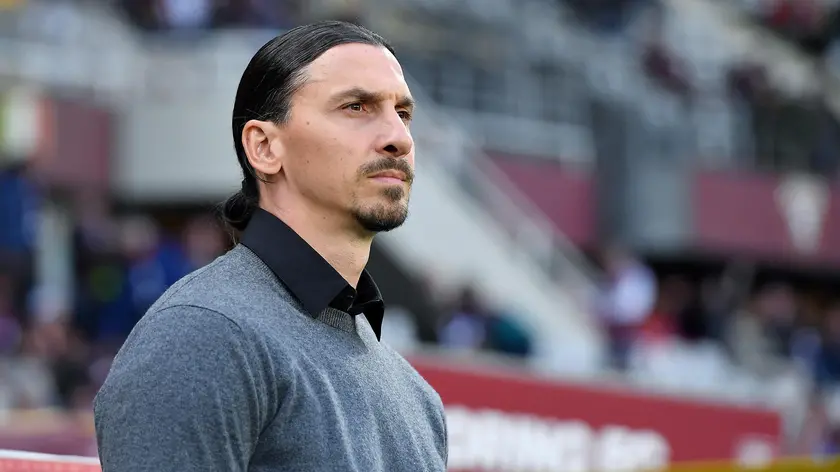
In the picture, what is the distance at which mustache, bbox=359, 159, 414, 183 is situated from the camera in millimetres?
2768

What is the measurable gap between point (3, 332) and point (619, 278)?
6.06 m

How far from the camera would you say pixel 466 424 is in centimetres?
898

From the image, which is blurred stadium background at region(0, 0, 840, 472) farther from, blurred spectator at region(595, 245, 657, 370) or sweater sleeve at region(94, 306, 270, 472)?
sweater sleeve at region(94, 306, 270, 472)

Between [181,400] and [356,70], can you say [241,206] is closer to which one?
[356,70]

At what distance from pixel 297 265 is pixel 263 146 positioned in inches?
9.0

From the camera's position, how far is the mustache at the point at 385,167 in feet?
9.08

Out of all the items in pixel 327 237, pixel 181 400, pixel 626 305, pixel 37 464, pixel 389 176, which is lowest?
pixel 37 464

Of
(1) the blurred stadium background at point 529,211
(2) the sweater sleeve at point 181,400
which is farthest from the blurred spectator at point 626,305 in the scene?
(2) the sweater sleeve at point 181,400

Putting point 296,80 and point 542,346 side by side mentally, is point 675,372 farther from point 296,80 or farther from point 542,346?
point 296,80

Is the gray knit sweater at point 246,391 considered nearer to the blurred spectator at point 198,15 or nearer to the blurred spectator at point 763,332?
the blurred spectator at point 198,15

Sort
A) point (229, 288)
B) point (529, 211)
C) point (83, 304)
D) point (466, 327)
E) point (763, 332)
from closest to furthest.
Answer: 1. point (229, 288)
2. point (83, 304)
3. point (466, 327)
4. point (763, 332)
5. point (529, 211)

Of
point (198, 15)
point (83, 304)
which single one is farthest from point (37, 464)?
point (198, 15)

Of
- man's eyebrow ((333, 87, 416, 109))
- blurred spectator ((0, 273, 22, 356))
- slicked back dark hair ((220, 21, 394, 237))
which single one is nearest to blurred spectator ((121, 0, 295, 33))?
blurred spectator ((0, 273, 22, 356))

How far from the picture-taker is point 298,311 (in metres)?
2.70
